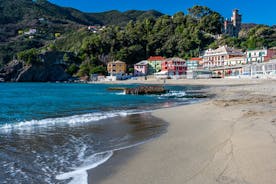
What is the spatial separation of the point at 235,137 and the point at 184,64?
104 m

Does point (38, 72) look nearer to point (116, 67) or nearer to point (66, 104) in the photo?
point (116, 67)

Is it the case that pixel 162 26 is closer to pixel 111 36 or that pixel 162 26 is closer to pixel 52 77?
pixel 111 36

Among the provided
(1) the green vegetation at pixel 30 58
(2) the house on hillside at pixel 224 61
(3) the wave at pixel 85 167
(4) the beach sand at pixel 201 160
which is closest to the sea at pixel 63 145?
(3) the wave at pixel 85 167

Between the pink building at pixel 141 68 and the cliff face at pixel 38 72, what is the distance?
34.0 metres

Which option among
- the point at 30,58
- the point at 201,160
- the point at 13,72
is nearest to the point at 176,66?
the point at 30,58

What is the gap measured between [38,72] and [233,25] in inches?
4935

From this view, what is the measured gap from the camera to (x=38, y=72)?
440ft

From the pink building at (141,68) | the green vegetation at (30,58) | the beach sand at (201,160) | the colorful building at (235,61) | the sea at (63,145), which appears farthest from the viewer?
the green vegetation at (30,58)

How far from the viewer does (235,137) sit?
33.8 ft

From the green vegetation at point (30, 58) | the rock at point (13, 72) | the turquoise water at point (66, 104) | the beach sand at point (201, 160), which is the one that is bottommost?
the turquoise water at point (66, 104)

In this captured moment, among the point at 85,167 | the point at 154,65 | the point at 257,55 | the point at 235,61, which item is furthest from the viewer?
the point at 154,65

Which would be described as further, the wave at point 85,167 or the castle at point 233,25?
the castle at point 233,25

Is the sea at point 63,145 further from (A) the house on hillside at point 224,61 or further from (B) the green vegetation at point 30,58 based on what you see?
(B) the green vegetation at point 30,58

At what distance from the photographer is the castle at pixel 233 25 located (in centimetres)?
17750
